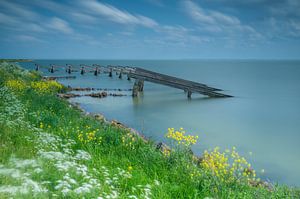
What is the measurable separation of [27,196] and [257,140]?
12.9 meters

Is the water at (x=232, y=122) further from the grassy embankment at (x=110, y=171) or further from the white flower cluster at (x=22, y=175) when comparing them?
the white flower cluster at (x=22, y=175)

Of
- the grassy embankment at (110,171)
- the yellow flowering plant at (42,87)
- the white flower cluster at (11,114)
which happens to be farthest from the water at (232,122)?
the white flower cluster at (11,114)

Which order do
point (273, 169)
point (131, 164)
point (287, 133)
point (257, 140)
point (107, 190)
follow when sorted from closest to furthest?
point (107, 190) → point (131, 164) → point (273, 169) → point (257, 140) → point (287, 133)

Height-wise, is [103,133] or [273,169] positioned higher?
[103,133]

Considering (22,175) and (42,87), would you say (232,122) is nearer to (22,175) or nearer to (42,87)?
(42,87)

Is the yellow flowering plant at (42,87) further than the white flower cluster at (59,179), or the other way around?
the yellow flowering plant at (42,87)

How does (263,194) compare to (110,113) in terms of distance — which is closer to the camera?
(263,194)

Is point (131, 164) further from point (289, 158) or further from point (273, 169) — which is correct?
point (289, 158)

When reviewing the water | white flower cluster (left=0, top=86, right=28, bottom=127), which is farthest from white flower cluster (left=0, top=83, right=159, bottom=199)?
the water

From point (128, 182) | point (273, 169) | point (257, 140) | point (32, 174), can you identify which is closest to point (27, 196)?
point (32, 174)

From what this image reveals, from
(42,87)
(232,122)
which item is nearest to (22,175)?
(232,122)

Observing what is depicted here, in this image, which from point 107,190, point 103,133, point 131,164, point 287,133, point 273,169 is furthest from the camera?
point 287,133

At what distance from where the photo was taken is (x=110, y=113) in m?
21.1

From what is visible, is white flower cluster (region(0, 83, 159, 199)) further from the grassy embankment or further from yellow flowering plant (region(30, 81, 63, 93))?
yellow flowering plant (region(30, 81, 63, 93))
